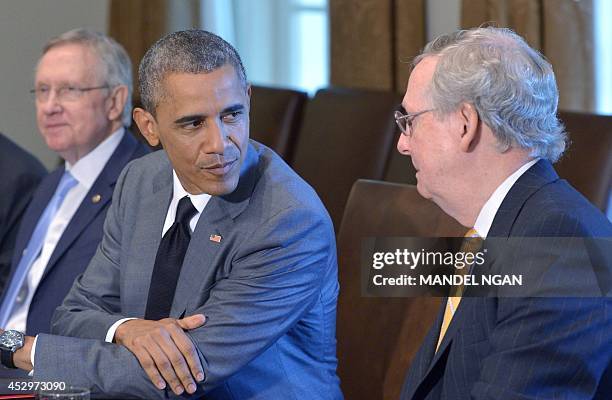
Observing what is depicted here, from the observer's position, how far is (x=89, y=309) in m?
2.46

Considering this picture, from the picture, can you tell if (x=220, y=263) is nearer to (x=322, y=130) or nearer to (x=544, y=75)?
(x=544, y=75)

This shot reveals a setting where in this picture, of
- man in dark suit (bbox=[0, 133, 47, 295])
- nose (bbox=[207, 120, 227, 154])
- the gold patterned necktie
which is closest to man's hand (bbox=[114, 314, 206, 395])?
nose (bbox=[207, 120, 227, 154])

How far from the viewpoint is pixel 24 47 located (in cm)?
571

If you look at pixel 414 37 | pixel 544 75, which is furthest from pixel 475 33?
pixel 414 37

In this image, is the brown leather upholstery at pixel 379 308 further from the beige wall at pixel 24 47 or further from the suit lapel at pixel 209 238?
the beige wall at pixel 24 47

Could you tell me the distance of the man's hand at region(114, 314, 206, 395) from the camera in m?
2.13

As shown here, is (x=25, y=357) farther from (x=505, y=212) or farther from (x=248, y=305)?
(x=505, y=212)

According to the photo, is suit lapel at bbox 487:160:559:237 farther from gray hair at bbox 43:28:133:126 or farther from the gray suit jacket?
gray hair at bbox 43:28:133:126

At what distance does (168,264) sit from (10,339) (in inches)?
14.3

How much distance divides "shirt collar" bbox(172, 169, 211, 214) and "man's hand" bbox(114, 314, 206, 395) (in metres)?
0.32

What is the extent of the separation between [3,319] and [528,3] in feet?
6.90

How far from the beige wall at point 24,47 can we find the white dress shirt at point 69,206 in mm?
2449

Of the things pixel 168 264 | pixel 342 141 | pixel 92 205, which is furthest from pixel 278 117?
pixel 168 264

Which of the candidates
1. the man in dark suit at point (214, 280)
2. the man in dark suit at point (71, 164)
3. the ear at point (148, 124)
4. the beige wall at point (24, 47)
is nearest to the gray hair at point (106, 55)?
the man in dark suit at point (71, 164)
